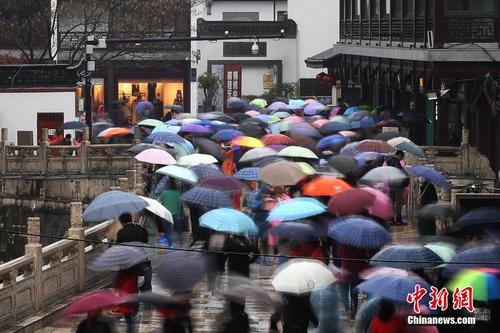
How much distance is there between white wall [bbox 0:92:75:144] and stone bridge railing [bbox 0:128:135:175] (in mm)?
3259

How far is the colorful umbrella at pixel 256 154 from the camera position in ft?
77.3

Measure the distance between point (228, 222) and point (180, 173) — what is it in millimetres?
4782

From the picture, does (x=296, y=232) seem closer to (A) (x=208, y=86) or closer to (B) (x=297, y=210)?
(B) (x=297, y=210)

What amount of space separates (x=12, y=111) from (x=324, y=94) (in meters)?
26.6

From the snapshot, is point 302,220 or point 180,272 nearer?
point 180,272

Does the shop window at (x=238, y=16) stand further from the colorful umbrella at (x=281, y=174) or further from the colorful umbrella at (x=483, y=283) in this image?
the colorful umbrella at (x=483, y=283)

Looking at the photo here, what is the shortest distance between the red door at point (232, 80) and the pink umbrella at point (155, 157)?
126ft

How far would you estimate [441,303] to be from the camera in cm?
1289

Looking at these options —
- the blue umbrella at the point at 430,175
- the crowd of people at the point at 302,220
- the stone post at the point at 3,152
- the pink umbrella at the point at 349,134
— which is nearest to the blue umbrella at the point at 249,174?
the crowd of people at the point at 302,220

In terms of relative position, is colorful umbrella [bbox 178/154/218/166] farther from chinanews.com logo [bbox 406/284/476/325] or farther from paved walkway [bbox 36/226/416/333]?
chinanews.com logo [bbox 406/284/476/325]

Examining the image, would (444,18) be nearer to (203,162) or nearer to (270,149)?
(270,149)

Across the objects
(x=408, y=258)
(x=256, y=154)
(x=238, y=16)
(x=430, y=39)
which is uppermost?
(x=238, y=16)

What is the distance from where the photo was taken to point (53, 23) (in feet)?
157

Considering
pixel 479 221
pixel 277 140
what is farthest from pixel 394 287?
pixel 277 140
